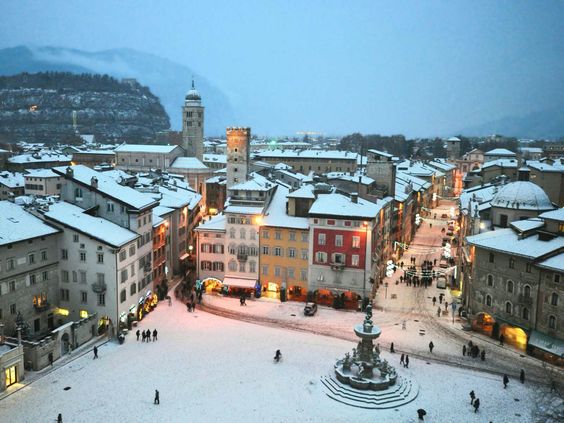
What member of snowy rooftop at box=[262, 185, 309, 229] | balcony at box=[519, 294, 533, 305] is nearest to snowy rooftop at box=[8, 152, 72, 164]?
snowy rooftop at box=[262, 185, 309, 229]

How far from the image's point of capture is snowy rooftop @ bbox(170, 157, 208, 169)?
397 feet

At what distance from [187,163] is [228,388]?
91.2 metres

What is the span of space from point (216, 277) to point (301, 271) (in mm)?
10223

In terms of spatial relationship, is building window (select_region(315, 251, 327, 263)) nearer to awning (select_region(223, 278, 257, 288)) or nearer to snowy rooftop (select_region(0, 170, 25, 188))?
awning (select_region(223, 278, 257, 288))

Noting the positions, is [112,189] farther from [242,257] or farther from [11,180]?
[11,180]

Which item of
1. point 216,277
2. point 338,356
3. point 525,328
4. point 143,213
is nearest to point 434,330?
point 525,328

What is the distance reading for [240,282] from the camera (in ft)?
190

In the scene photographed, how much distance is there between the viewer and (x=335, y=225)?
180 ft

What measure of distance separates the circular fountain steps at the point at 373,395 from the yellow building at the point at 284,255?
2073 cm

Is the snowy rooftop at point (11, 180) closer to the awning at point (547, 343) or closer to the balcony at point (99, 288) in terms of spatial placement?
the balcony at point (99, 288)

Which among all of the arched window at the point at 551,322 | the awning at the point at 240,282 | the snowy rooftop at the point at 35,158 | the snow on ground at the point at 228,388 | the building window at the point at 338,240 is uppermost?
the snowy rooftop at the point at 35,158

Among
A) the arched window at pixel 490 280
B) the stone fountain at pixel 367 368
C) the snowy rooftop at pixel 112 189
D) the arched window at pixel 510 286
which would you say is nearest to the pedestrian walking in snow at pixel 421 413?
the stone fountain at pixel 367 368

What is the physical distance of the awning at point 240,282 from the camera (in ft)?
188

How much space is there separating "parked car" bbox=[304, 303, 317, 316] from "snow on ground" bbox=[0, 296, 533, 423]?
19.4 feet
